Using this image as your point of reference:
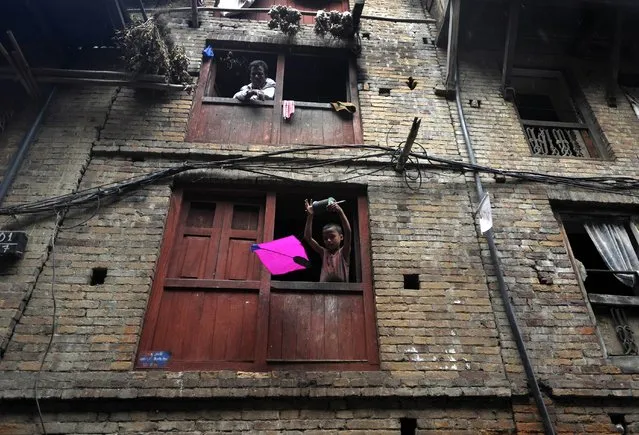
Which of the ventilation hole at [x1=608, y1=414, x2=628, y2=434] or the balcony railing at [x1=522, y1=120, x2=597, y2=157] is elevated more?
the balcony railing at [x1=522, y1=120, x2=597, y2=157]

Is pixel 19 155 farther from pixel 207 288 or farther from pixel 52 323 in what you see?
pixel 207 288

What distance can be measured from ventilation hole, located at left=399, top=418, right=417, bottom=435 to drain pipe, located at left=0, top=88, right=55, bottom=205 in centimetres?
466

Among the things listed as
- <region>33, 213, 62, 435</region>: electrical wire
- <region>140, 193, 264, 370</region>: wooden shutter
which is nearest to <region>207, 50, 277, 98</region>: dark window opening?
<region>140, 193, 264, 370</region>: wooden shutter

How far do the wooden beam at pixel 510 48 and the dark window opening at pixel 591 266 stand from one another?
2.14m

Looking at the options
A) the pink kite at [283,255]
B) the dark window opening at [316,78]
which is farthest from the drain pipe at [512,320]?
the dark window opening at [316,78]

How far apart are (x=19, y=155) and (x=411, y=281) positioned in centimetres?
465

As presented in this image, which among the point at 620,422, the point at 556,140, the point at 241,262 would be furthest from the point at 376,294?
the point at 556,140

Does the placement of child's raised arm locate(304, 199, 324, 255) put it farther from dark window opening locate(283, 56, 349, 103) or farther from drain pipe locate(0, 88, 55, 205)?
drain pipe locate(0, 88, 55, 205)

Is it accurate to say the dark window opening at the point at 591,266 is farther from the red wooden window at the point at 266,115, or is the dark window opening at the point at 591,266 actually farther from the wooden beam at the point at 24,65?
the wooden beam at the point at 24,65

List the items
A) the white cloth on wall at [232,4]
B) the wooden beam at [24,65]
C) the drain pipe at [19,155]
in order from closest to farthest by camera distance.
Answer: the drain pipe at [19,155], the wooden beam at [24,65], the white cloth on wall at [232,4]

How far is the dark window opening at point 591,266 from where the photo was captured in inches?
202

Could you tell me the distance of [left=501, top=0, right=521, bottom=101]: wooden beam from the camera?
Result: 255 inches

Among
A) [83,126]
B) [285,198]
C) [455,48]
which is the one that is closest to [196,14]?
[83,126]

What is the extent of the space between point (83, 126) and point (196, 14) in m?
2.59
